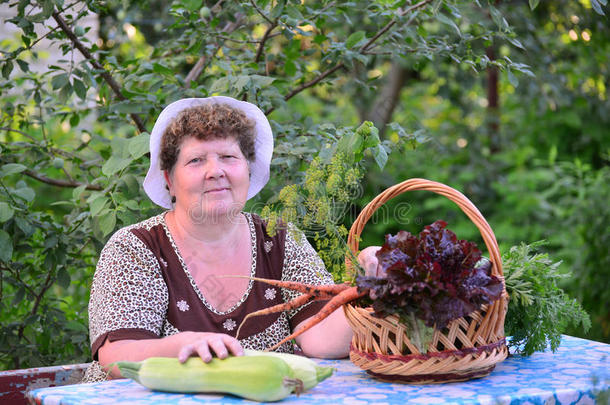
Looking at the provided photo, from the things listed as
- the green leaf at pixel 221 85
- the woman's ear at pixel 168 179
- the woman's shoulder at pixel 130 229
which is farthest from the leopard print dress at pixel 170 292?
the green leaf at pixel 221 85

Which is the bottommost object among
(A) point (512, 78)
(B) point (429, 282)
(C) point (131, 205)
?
(B) point (429, 282)

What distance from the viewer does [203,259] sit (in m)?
2.24

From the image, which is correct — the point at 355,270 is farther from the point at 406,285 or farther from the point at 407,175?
the point at 407,175

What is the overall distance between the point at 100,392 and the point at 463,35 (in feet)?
6.79

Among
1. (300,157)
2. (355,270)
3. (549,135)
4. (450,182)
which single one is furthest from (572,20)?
(355,270)

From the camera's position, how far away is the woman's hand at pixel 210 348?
1.58m

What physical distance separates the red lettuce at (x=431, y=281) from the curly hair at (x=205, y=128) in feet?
2.77

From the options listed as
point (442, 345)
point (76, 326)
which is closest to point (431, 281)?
point (442, 345)

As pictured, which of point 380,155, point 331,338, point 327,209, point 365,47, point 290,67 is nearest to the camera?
point 327,209

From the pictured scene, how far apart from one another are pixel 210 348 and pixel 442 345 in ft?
1.77

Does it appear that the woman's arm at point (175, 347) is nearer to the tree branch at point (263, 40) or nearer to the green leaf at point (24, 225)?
the green leaf at point (24, 225)

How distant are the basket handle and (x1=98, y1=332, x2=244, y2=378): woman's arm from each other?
362 mm

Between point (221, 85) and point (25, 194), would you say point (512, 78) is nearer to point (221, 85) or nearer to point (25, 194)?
point (221, 85)

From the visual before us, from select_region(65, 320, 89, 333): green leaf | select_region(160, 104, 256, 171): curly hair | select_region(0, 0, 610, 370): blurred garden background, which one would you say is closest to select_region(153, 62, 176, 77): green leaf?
select_region(0, 0, 610, 370): blurred garden background
